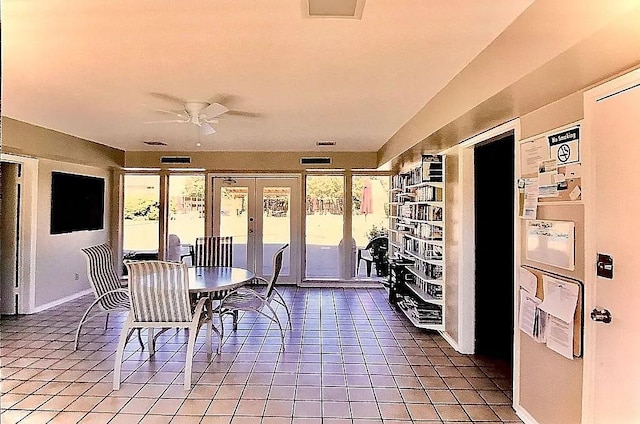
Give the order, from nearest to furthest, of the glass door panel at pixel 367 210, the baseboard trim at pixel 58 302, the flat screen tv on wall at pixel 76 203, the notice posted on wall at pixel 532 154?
1. the notice posted on wall at pixel 532 154
2. the baseboard trim at pixel 58 302
3. the flat screen tv on wall at pixel 76 203
4. the glass door panel at pixel 367 210

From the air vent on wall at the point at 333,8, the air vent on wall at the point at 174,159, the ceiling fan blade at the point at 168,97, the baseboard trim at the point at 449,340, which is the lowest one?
the baseboard trim at the point at 449,340

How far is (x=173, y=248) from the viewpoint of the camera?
319 inches

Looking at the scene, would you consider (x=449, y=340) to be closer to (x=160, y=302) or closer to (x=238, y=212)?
(x=160, y=302)

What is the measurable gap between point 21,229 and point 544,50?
6.27 meters

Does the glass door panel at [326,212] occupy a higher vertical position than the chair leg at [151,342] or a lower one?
higher

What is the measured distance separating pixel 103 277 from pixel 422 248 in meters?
3.56

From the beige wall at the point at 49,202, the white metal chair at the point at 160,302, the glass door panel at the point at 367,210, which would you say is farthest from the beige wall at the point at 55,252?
the glass door panel at the point at 367,210

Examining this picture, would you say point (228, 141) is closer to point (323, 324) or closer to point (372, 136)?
point (372, 136)

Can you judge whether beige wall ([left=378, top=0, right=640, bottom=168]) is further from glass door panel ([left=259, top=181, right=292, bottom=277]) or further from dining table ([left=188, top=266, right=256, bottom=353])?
glass door panel ([left=259, top=181, right=292, bottom=277])

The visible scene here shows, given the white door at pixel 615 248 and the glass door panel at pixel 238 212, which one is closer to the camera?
the white door at pixel 615 248

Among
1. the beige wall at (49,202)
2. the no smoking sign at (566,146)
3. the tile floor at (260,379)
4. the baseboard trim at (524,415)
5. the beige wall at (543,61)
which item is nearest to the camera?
the beige wall at (543,61)

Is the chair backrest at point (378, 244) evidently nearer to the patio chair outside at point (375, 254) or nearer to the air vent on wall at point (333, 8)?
the patio chair outside at point (375, 254)

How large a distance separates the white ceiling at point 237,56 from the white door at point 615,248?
669 millimetres

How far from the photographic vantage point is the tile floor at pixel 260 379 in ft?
10.3
